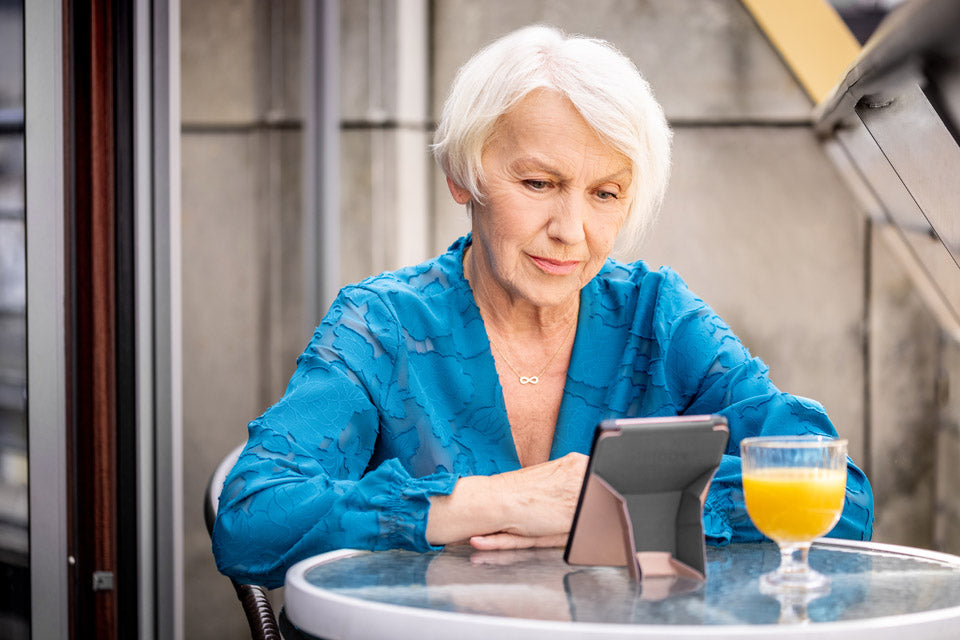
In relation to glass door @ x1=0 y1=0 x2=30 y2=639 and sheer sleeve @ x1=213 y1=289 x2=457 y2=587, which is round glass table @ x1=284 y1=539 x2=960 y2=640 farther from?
glass door @ x1=0 y1=0 x2=30 y2=639

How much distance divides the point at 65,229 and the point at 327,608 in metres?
1.24

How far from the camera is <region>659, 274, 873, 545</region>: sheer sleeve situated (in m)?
1.46

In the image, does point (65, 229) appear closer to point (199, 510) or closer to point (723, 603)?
point (199, 510)

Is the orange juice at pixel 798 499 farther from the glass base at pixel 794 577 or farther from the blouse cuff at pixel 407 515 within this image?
the blouse cuff at pixel 407 515

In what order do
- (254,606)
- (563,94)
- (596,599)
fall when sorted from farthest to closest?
(563,94) → (254,606) → (596,599)

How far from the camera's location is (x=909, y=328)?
15.1 ft

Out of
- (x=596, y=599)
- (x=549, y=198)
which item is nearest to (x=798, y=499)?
(x=596, y=599)

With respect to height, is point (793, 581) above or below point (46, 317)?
below

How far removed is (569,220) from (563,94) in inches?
8.3

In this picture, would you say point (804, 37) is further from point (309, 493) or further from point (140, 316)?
point (309, 493)

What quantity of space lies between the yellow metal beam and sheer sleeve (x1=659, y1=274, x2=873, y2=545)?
9.83ft

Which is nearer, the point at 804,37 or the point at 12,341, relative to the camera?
the point at 12,341

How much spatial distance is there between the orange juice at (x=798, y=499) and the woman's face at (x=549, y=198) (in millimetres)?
640

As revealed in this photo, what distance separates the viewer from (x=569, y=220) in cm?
171
